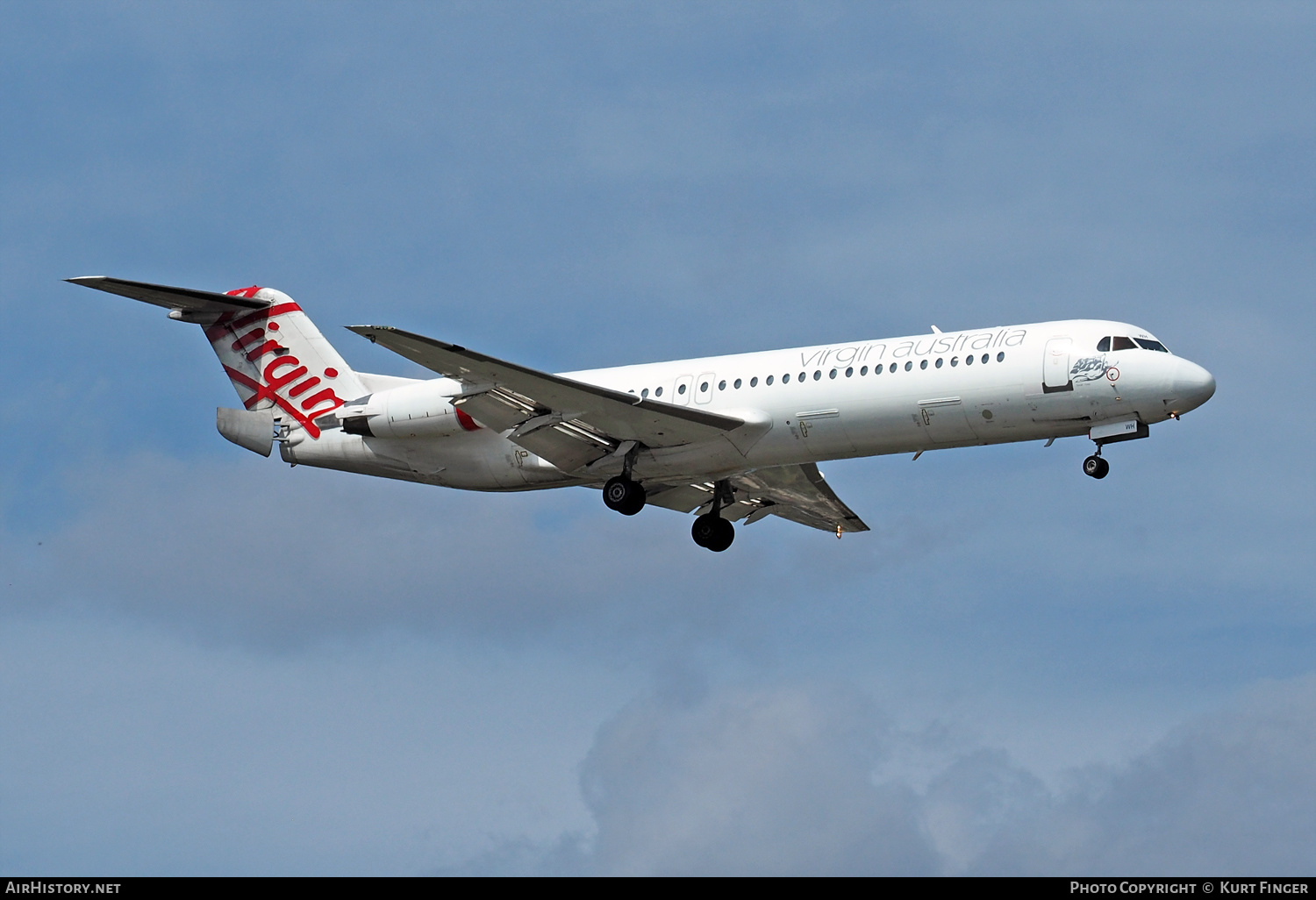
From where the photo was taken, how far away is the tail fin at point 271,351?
4069cm

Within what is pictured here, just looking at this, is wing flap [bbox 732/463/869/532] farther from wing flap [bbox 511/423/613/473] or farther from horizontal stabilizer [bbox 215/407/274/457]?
horizontal stabilizer [bbox 215/407/274/457]

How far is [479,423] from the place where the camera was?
37719 millimetres

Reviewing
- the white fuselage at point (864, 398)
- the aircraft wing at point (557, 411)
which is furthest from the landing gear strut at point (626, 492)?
the aircraft wing at point (557, 411)

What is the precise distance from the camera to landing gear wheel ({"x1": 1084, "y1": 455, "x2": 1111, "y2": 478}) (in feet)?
111

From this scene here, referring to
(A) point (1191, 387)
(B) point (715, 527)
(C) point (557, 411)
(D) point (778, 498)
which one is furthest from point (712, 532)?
(A) point (1191, 387)

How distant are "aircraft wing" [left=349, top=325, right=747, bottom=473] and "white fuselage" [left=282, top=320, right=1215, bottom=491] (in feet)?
1.62

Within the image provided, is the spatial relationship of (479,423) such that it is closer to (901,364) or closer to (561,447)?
(561,447)

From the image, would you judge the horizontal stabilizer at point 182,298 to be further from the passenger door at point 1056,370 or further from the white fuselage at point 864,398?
the passenger door at point 1056,370

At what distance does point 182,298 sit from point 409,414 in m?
6.64

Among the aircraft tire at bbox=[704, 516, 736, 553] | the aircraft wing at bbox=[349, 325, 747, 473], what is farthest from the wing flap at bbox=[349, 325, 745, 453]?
the aircraft tire at bbox=[704, 516, 736, 553]

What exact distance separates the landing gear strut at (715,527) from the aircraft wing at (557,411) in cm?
393

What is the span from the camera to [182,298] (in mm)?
40875

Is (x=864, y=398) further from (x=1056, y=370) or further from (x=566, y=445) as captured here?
(x=566, y=445)
